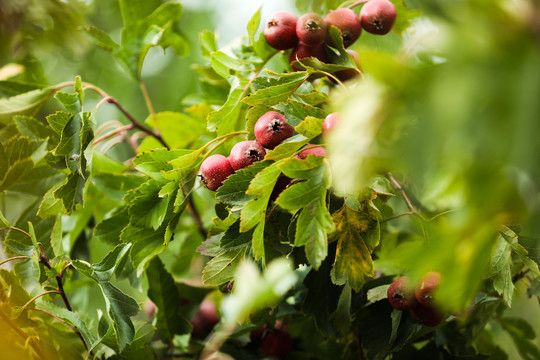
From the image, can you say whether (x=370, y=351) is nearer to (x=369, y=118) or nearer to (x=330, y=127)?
(x=330, y=127)

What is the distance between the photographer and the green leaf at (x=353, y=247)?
26.6 inches

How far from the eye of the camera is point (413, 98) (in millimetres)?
333

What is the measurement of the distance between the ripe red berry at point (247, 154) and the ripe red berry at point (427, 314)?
351 mm

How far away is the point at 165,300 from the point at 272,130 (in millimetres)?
468

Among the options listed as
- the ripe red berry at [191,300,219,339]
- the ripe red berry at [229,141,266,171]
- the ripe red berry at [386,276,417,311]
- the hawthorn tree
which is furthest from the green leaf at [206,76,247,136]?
the ripe red berry at [191,300,219,339]

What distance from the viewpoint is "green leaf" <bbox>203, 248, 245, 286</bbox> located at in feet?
2.31

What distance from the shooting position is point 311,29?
31.1 inches

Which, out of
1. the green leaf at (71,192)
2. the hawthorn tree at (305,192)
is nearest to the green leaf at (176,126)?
the hawthorn tree at (305,192)

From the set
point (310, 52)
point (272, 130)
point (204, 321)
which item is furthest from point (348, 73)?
point (204, 321)

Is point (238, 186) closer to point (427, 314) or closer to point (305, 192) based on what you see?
point (305, 192)

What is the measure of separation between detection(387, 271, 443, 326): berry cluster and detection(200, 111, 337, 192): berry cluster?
10.2 inches

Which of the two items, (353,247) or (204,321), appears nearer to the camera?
(353,247)

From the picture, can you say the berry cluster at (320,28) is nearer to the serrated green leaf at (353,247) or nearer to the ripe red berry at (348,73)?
the ripe red berry at (348,73)

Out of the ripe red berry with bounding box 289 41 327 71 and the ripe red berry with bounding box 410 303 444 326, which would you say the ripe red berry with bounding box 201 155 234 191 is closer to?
the ripe red berry with bounding box 289 41 327 71
